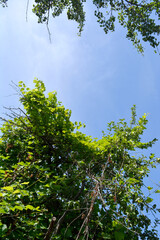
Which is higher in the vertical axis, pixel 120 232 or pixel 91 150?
pixel 91 150

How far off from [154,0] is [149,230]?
5898mm

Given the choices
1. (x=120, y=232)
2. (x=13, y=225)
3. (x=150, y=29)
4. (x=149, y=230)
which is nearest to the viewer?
(x=13, y=225)

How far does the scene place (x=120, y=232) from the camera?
2.99 metres

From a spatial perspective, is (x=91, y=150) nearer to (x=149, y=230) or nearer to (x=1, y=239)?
(x=149, y=230)

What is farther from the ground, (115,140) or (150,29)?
(150,29)

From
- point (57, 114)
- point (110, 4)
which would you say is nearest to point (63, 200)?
point (57, 114)

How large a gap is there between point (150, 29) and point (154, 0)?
2.44 feet

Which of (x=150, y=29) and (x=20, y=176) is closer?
(x=20, y=176)

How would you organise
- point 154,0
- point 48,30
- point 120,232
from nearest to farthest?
point 120,232 < point 48,30 < point 154,0

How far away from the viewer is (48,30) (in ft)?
12.9

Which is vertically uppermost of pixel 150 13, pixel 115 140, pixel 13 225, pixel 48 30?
pixel 150 13

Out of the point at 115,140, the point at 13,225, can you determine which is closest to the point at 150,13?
the point at 115,140

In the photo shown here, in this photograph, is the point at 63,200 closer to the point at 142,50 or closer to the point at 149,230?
the point at 149,230

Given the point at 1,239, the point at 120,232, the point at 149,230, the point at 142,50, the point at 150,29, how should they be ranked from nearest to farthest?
the point at 1,239 < the point at 120,232 < the point at 149,230 < the point at 150,29 < the point at 142,50
